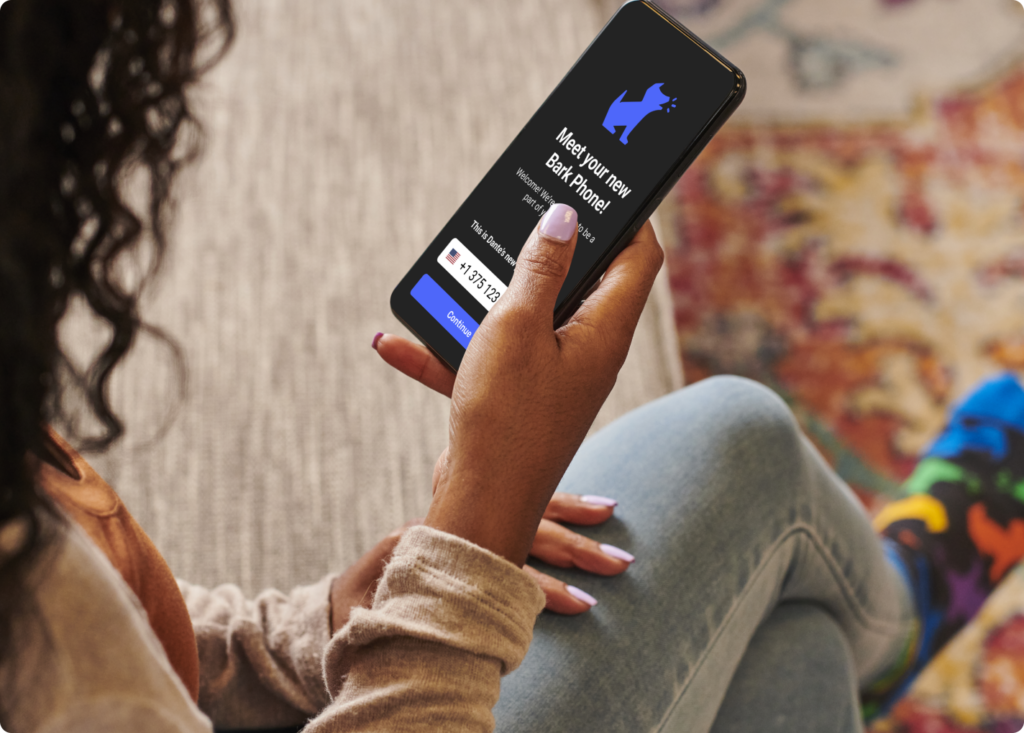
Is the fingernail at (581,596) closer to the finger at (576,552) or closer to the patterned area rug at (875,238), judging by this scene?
the finger at (576,552)

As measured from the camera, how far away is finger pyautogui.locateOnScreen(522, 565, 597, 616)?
575mm

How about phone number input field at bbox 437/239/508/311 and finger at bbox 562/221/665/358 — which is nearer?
finger at bbox 562/221/665/358

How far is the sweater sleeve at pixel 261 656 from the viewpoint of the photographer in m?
0.59

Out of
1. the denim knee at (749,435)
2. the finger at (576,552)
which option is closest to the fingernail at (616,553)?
the finger at (576,552)

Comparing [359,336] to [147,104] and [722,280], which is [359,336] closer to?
[147,104]

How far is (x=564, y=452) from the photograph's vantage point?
460 millimetres

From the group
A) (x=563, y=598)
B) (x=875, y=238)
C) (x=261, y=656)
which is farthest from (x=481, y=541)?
(x=875, y=238)

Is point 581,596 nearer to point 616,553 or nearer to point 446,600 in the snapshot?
point 616,553

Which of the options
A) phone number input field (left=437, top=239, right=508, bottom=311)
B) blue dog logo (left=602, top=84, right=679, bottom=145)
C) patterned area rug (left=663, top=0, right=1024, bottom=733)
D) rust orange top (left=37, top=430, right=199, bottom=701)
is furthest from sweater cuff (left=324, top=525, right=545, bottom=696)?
patterned area rug (left=663, top=0, right=1024, bottom=733)

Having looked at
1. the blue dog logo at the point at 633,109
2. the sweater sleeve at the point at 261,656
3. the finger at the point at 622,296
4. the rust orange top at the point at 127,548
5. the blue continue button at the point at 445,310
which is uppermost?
the blue dog logo at the point at 633,109

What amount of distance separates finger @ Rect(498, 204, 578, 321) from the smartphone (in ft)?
0.22

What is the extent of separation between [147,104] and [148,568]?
10.5 inches

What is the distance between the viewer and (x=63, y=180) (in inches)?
13.9

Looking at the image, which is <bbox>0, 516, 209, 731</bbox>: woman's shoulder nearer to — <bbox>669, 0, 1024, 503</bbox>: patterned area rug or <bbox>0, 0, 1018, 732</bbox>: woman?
<bbox>0, 0, 1018, 732</bbox>: woman
